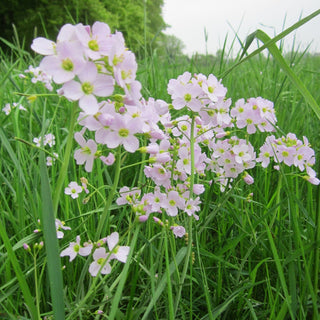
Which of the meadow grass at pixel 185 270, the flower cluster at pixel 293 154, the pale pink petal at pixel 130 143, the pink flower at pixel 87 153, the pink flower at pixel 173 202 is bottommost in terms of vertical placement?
the meadow grass at pixel 185 270

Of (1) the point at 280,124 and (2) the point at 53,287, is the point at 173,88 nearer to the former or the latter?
(2) the point at 53,287

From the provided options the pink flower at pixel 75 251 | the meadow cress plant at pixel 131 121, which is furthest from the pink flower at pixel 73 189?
the pink flower at pixel 75 251

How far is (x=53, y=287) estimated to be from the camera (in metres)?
0.50

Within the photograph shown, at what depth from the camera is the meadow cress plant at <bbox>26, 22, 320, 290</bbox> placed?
0.47 meters

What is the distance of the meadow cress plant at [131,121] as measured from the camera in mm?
468

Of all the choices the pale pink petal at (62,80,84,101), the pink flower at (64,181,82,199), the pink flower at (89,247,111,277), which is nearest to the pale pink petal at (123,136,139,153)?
the pale pink petal at (62,80,84,101)

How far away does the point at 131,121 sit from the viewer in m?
0.55

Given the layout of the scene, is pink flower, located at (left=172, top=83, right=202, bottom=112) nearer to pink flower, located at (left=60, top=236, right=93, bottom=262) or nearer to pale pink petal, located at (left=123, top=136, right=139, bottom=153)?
pale pink petal, located at (left=123, top=136, right=139, bottom=153)

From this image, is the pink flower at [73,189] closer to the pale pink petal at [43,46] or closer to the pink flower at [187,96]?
the pink flower at [187,96]

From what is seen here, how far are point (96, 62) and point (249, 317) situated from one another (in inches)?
28.5

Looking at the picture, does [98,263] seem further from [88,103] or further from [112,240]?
[88,103]

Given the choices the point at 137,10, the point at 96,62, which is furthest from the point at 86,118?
the point at 137,10

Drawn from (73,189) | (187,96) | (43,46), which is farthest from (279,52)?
(73,189)

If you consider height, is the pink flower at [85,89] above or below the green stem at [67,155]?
above
